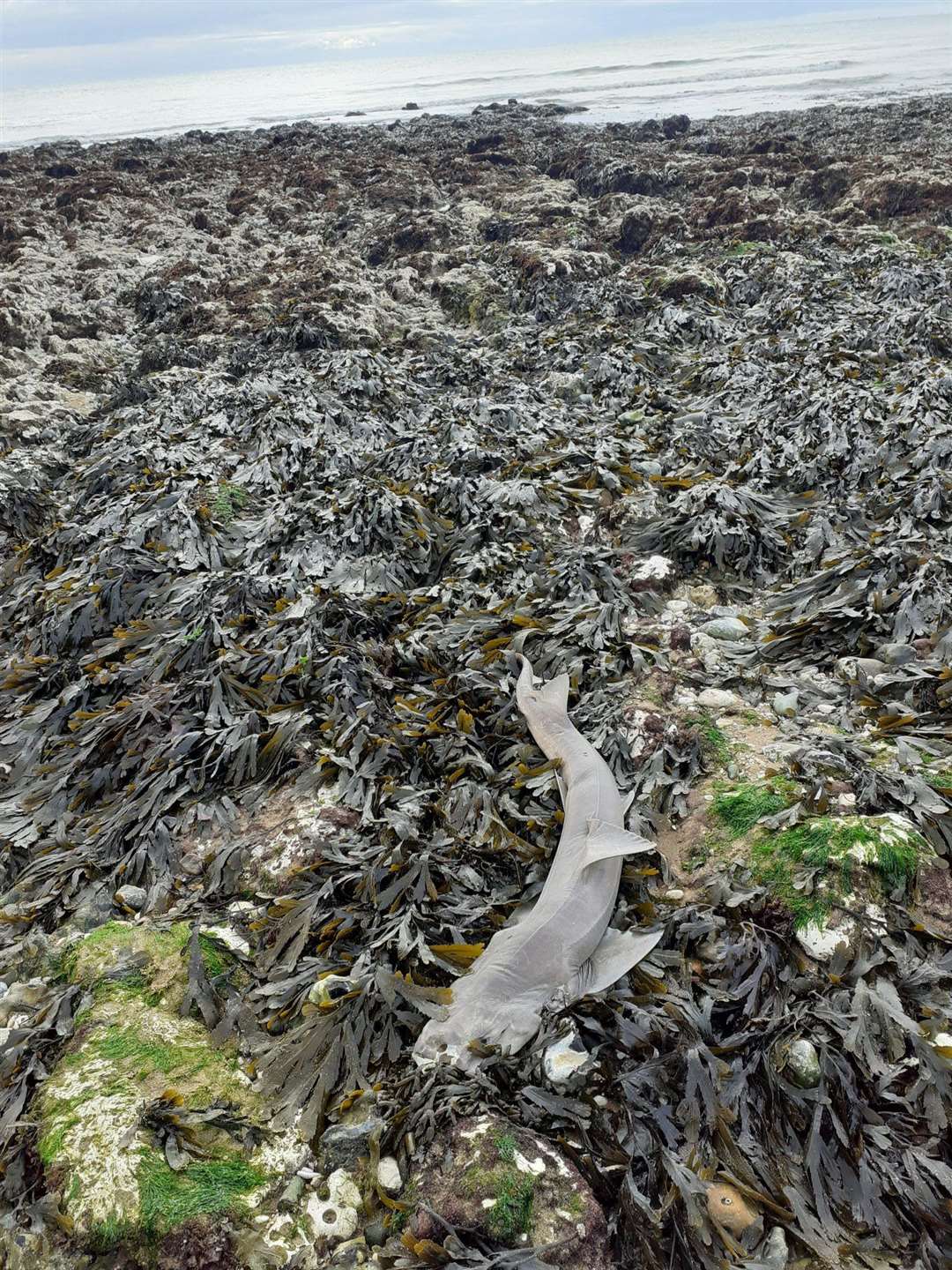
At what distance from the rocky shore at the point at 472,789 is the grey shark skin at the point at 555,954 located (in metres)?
0.08

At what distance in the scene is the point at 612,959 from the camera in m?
2.63

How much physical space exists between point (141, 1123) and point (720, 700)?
2849mm

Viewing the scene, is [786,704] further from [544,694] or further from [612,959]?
[612,959]

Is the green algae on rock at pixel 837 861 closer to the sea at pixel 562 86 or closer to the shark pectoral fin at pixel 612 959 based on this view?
the shark pectoral fin at pixel 612 959

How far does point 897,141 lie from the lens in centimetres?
1844

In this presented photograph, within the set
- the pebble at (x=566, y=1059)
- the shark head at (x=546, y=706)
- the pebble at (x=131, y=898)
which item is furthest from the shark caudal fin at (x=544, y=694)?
the pebble at (x=131, y=898)

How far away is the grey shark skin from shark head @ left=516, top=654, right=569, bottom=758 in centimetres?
53

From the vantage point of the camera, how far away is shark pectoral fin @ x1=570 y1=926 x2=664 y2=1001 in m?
2.54

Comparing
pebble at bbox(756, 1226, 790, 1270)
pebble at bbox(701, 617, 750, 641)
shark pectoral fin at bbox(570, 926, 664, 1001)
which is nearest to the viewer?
pebble at bbox(756, 1226, 790, 1270)

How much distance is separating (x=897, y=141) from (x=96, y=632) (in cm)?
2178

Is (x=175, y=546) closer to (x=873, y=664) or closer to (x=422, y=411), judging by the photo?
(x=422, y=411)

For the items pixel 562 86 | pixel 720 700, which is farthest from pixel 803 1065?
pixel 562 86

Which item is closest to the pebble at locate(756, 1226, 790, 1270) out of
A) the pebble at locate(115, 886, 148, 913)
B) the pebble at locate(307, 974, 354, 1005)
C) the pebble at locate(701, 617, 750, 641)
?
the pebble at locate(307, 974, 354, 1005)

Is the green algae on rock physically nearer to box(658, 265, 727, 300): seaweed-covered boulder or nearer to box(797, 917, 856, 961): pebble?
box(797, 917, 856, 961): pebble
